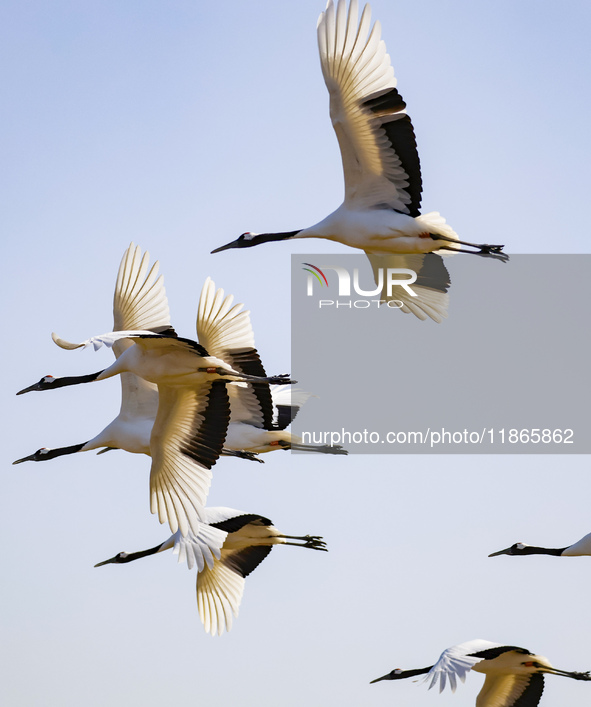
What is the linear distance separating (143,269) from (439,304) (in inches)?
147

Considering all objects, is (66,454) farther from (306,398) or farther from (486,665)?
(486,665)

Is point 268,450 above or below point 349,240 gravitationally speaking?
below

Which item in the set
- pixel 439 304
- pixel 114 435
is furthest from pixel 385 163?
pixel 114 435

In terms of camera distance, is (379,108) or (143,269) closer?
(379,108)

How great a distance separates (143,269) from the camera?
797 inches

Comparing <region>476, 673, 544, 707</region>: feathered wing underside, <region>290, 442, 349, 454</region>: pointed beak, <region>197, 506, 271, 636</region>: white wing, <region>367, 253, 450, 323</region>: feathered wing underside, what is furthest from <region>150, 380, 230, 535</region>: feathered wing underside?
<region>476, 673, 544, 707</region>: feathered wing underside

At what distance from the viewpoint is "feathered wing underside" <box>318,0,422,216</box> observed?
17062mm

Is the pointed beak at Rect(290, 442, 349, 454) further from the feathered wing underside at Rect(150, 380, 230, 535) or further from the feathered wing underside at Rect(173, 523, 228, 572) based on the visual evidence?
the feathered wing underside at Rect(150, 380, 230, 535)

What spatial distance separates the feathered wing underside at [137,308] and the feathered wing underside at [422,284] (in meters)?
2.74

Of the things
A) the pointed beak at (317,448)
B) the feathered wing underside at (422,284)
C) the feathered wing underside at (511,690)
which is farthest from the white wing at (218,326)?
the feathered wing underside at (511,690)

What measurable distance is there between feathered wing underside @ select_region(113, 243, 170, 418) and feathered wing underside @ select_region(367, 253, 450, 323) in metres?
2.74

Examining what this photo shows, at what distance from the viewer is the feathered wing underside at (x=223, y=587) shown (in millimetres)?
20266

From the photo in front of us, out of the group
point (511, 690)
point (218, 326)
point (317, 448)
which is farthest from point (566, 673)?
point (218, 326)

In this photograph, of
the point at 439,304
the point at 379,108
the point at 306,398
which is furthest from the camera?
the point at 306,398
